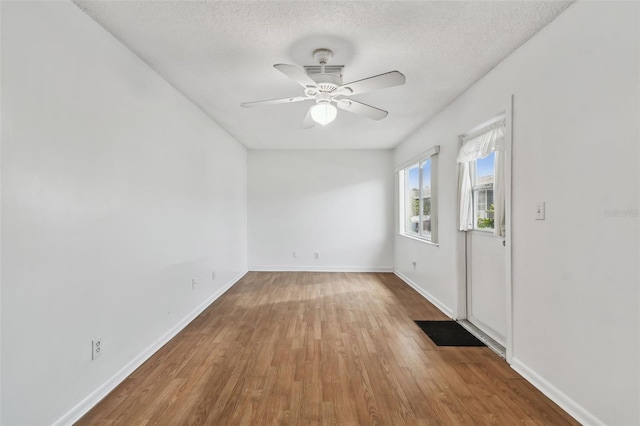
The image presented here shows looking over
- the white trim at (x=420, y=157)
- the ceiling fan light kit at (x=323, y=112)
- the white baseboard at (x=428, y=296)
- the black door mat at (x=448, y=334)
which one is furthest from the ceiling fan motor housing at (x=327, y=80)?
the white baseboard at (x=428, y=296)

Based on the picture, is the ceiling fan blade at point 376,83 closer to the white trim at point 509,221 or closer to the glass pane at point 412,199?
the white trim at point 509,221

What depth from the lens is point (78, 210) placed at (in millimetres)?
1849

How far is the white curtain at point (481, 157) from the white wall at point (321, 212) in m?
2.89

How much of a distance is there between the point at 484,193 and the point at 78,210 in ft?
11.0

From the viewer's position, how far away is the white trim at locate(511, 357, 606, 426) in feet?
5.76

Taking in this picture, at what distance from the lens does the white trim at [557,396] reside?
5.76 ft

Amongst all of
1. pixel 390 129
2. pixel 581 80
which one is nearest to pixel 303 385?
pixel 581 80

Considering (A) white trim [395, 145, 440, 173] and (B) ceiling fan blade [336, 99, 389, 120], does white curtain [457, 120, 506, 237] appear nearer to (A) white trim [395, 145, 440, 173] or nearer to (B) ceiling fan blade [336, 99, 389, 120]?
(A) white trim [395, 145, 440, 173]

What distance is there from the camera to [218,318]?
3557mm

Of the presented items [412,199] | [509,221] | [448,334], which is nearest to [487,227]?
[509,221]

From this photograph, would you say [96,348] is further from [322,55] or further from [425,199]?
[425,199]

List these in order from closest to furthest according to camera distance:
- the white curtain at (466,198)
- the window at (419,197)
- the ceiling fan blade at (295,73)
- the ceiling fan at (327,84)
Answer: the ceiling fan blade at (295,73), the ceiling fan at (327,84), the white curtain at (466,198), the window at (419,197)

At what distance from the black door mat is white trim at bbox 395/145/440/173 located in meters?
2.05

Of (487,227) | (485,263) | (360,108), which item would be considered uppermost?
(360,108)
